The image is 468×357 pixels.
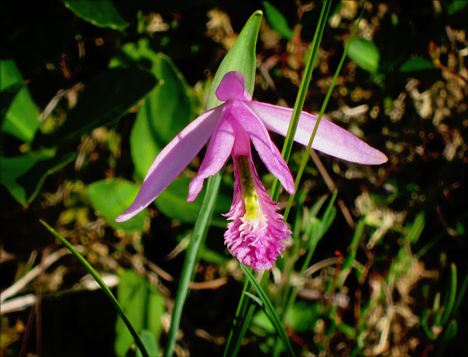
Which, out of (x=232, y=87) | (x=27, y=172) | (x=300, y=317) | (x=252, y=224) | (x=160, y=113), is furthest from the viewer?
(x=300, y=317)

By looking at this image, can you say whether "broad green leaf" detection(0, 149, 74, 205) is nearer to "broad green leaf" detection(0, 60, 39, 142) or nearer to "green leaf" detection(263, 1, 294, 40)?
"broad green leaf" detection(0, 60, 39, 142)

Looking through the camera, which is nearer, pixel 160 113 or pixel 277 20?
pixel 160 113

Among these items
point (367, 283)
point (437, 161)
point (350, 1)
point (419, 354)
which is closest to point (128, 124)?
point (350, 1)

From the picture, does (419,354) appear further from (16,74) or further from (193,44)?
(16,74)

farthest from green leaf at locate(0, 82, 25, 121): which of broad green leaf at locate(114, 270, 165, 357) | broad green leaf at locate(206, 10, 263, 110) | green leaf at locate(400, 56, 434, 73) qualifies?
green leaf at locate(400, 56, 434, 73)

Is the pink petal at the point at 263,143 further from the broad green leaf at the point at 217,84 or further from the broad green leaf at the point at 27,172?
the broad green leaf at the point at 27,172

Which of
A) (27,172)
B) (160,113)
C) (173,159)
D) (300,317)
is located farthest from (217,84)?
(300,317)

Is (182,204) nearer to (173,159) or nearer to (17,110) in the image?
(173,159)
